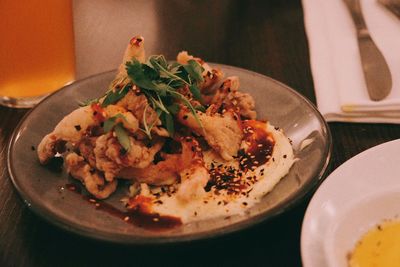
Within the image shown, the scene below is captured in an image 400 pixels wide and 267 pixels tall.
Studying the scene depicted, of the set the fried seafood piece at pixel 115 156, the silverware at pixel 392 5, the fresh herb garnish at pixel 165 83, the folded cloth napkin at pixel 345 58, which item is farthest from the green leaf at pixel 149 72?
the silverware at pixel 392 5

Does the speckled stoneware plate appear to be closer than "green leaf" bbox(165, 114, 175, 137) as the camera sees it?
Yes

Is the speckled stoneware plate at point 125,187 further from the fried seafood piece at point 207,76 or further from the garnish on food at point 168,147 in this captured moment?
the fried seafood piece at point 207,76

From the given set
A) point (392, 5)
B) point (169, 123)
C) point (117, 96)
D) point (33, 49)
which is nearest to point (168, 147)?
point (169, 123)

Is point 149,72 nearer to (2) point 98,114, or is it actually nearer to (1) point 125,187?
(2) point 98,114

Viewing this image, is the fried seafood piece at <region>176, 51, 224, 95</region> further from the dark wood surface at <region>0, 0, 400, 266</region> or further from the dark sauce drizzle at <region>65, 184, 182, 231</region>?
the dark sauce drizzle at <region>65, 184, 182, 231</region>

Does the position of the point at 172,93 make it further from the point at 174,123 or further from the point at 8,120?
the point at 8,120

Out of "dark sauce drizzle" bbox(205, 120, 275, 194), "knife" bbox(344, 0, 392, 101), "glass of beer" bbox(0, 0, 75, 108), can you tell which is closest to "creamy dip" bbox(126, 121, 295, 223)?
"dark sauce drizzle" bbox(205, 120, 275, 194)
